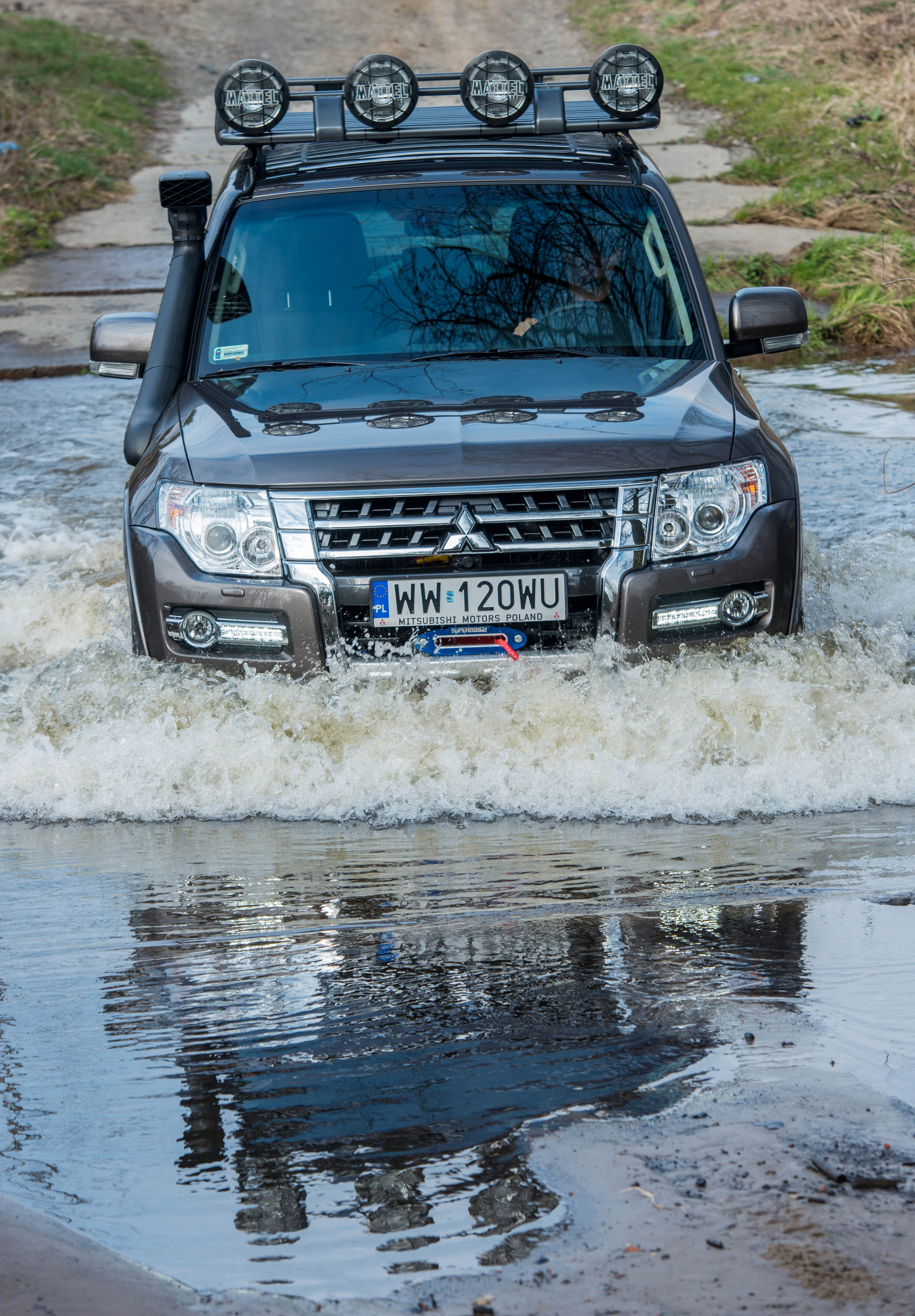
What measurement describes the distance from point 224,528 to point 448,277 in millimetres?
1449

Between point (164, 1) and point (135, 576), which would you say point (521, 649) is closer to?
point (135, 576)

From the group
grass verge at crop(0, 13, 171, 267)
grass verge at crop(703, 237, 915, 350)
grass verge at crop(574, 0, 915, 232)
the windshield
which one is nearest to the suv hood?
the windshield

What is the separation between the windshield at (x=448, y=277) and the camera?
488cm

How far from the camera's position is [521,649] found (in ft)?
13.4

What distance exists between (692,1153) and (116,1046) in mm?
1116

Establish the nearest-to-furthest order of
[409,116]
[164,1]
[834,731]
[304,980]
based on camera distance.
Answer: [304,980] < [834,731] < [409,116] < [164,1]

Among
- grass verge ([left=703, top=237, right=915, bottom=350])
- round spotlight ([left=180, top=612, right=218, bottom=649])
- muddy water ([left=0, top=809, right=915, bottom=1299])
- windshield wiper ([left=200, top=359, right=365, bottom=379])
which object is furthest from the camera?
grass verge ([left=703, top=237, right=915, bottom=350])

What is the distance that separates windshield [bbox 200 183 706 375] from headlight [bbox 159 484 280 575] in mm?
893

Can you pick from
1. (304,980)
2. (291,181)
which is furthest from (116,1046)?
(291,181)

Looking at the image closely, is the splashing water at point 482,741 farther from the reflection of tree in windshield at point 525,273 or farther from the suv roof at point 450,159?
the suv roof at point 450,159

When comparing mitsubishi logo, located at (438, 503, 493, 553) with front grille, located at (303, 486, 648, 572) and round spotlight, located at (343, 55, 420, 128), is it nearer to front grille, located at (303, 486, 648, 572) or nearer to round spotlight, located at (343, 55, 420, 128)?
front grille, located at (303, 486, 648, 572)

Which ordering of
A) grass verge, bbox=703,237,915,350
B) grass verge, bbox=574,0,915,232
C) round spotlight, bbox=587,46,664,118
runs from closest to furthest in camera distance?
round spotlight, bbox=587,46,664,118 → grass verge, bbox=703,237,915,350 → grass verge, bbox=574,0,915,232

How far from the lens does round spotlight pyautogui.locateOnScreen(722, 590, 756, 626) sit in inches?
163

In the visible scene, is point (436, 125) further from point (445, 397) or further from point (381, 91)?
point (445, 397)
